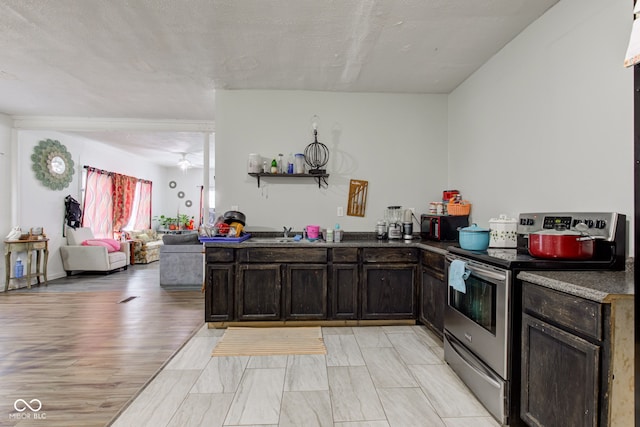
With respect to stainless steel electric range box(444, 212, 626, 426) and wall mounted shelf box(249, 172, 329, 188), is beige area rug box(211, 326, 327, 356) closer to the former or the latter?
stainless steel electric range box(444, 212, 626, 426)

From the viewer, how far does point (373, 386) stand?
225cm

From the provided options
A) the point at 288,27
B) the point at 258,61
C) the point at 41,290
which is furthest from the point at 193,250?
the point at 288,27

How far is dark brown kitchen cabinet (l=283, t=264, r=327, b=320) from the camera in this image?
3.32 metres

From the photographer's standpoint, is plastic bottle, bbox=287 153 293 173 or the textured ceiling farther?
plastic bottle, bbox=287 153 293 173

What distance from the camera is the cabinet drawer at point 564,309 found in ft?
4.27

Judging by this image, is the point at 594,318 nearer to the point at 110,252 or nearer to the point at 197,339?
the point at 197,339

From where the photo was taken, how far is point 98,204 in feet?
23.3

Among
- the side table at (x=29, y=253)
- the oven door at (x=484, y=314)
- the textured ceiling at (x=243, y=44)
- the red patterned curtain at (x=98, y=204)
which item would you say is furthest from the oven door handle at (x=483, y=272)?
the red patterned curtain at (x=98, y=204)

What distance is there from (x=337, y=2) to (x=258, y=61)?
1.15 meters

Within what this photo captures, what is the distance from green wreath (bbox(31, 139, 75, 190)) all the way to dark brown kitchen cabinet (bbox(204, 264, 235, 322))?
4.52 meters

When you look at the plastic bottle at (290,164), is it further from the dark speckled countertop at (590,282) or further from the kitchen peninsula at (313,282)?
the dark speckled countertop at (590,282)

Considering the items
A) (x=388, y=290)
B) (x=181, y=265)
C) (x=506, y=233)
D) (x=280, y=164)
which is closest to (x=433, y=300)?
(x=388, y=290)

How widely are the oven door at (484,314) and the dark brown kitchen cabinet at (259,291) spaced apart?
65.6 inches

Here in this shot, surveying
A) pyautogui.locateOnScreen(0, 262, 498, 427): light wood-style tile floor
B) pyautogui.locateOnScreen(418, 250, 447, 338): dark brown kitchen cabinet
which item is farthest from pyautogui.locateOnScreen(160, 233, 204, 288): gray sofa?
pyautogui.locateOnScreen(418, 250, 447, 338): dark brown kitchen cabinet
